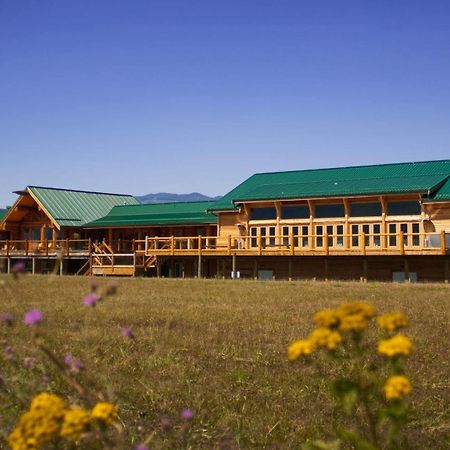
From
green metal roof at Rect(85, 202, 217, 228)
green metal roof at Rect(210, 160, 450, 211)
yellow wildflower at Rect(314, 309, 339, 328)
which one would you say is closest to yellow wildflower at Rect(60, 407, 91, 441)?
yellow wildflower at Rect(314, 309, 339, 328)

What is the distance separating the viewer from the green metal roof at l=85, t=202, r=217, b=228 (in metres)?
41.6

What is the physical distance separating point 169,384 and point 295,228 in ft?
98.1

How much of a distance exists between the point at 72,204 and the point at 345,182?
2147 centimetres

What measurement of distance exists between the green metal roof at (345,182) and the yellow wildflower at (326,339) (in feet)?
103

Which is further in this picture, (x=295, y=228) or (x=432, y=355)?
(x=295, y=228)

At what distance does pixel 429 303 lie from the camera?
661 inches

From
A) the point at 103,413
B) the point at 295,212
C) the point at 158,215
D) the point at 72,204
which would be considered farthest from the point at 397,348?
the point at 72,204

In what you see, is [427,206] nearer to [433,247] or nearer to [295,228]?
[433,247]

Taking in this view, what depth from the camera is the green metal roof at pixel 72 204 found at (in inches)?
1788

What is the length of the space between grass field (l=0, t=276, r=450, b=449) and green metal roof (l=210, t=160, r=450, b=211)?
19.1 meters

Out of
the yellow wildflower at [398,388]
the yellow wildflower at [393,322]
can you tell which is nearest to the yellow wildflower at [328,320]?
the yellow wildflower at [393,322]

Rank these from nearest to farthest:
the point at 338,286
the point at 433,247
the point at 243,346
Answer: the point at 243,346 < the point at 338,286 < the point at 433,247

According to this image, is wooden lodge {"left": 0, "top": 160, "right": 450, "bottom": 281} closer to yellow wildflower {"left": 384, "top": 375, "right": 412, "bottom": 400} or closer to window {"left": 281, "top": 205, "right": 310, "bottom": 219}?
window {"left": 281, "top": 205, "right": 310, "bottom": 219}

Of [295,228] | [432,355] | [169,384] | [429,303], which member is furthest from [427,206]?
[169,384]
